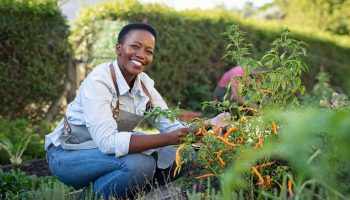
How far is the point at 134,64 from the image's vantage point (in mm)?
3193

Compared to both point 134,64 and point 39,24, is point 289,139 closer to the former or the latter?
point 134,64

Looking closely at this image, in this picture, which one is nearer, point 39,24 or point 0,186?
point 0,186

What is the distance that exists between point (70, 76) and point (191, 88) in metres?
2.54

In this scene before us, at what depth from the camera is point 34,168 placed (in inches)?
193

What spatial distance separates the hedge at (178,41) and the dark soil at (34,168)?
7.72 ft

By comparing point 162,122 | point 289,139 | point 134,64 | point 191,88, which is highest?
point 289,139

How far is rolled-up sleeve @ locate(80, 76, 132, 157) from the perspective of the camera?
115 inches

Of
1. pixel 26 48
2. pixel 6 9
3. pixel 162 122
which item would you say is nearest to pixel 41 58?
pixel 26 48

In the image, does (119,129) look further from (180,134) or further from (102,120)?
(180,134)

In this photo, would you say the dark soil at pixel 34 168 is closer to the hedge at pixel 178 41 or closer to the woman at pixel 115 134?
the woman at pixel 115 134

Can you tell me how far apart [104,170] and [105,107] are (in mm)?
358

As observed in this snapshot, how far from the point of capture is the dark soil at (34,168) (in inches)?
186

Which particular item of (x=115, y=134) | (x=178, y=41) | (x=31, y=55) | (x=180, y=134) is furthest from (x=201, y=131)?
(x=178, y=41)

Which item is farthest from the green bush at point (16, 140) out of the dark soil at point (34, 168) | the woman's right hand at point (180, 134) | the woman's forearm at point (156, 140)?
the woman's right hand at point (180, 134)
